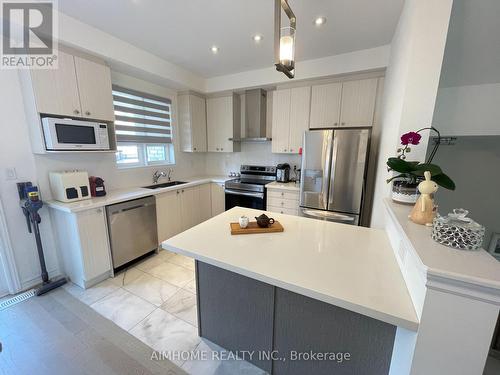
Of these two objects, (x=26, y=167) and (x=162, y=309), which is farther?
(x=26, y=167)

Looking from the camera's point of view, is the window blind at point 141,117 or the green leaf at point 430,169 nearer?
the green leaf at point 430,169

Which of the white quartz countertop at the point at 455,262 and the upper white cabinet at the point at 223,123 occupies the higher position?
the upper white cabinet at the point at 223,123

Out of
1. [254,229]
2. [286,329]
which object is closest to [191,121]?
[254,229]

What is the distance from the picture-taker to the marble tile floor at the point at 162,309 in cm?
145

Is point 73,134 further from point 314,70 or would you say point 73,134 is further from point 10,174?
point 314,70

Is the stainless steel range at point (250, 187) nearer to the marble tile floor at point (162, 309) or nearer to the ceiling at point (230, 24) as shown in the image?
the marble tile floor at point (162, 309)

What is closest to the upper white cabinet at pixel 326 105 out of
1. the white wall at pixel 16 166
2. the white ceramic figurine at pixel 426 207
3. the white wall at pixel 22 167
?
the white ceramic figurine at pixel 426 207

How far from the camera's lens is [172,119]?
3.60 meters

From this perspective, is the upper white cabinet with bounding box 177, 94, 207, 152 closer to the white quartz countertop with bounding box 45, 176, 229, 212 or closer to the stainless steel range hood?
the stainless steel range hood

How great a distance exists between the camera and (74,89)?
2076mm

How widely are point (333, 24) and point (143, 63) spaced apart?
233cm

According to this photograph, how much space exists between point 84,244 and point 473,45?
396cm

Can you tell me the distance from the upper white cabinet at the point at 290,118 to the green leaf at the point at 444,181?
2.22 meters

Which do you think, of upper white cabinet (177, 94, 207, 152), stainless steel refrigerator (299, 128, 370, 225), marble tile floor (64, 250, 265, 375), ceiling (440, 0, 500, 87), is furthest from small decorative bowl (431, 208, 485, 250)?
upper white cabinet (177, 94, 207, 152)
